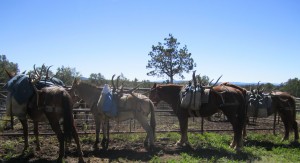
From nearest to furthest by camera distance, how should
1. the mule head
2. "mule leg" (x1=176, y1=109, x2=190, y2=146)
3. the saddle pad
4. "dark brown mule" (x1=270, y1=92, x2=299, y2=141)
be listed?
1. the saddle pad
2. "mule leg" (x1=176, y1=109, x2=190, y2=146)
3. the mule head
4. "dark brown mule" (x1=270, y1=92, x2=299, y2=141)

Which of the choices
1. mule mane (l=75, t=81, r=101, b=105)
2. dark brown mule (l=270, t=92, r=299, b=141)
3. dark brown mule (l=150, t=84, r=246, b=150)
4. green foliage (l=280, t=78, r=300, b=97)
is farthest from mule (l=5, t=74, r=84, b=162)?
green foliage (l=280, t=78, r=300, b=97)

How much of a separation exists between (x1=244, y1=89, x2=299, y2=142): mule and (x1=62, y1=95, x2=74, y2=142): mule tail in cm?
588

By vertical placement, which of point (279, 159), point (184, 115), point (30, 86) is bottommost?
A: point (279, 159)

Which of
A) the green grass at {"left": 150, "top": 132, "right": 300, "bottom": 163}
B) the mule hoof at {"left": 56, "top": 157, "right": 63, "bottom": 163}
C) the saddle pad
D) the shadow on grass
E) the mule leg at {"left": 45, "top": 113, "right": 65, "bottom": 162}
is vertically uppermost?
the saddle pad

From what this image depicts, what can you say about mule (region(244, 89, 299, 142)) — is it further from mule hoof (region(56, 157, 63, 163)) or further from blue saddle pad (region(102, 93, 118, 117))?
A: mule hoof (region(56, 157, 63, 163))

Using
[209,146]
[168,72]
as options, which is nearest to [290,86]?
[168,72]

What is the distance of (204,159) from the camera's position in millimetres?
6180

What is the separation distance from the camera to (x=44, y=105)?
582 centimetres

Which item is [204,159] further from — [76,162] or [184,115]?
[76,162]

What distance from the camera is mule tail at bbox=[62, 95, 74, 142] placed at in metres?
5.58

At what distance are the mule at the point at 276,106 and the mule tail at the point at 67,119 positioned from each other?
5.88 meters

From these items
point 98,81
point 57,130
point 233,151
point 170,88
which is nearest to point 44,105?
point 57,130

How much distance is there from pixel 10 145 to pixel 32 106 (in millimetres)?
1545

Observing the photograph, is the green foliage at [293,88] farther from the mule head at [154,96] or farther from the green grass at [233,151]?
the mule head at [154,96]
